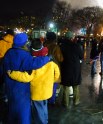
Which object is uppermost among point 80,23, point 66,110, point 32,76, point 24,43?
point 80,23

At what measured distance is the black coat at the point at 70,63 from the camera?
7734mm

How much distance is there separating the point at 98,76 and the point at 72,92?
465 cm

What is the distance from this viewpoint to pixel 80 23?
270 feet

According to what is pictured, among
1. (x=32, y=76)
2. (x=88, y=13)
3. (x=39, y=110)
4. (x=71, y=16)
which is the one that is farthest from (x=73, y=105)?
(x=88, y=13)

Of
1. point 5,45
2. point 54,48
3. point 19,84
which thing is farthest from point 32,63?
point 5,45

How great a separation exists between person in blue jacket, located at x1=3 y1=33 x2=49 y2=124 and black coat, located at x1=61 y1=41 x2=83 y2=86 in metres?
2.43

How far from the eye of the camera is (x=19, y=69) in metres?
5.19

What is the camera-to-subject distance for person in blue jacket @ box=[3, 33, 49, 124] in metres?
5.20

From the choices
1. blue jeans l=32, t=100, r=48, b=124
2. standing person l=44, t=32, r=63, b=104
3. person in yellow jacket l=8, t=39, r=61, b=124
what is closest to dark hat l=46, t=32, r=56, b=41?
standing person l=44, t=32, r=63, b=104

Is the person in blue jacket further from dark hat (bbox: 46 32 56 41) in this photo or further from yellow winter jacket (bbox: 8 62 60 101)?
dark hat (bbox: 46 32 56 41)

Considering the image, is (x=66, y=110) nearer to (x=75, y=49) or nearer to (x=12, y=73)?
(x=75, y=49)

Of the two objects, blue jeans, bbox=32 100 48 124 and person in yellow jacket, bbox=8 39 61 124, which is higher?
person in yellow jacket, bbox=8 39 61 124

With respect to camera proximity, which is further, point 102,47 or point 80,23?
point 80,23

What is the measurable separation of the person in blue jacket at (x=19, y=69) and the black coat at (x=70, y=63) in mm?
2429
